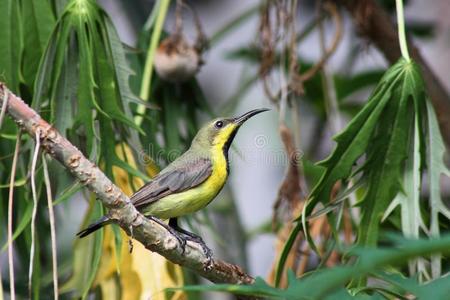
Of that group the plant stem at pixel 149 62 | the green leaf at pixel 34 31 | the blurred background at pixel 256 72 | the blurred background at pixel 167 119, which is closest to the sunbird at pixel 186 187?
the blurred background at pixel 167 119

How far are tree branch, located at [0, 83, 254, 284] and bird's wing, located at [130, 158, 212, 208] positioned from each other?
0.41 metres

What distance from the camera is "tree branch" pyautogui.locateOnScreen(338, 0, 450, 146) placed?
203 inches

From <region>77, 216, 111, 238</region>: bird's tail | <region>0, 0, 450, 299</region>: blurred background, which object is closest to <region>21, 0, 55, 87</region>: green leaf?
<region>0, 0, 450, 299</region>: blurred background

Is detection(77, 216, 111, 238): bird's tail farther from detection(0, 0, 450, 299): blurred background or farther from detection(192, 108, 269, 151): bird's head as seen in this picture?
detection(192, 108, 269, 151): bird's head

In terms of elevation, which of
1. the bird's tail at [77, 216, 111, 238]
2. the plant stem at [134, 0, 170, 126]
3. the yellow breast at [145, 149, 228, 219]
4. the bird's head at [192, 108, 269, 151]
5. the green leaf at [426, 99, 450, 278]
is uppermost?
the plant stem at [134, 0, 170, 126]

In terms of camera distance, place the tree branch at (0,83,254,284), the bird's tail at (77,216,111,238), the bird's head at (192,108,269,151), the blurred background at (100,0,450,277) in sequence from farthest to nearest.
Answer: the blurred background at (100,0,450,277)
the bird's head at (192,108,269,151)
the bird's tail at (77,216,111,238)
the tree branch at (0,83,254,284)

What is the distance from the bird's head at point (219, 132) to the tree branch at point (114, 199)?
110cm

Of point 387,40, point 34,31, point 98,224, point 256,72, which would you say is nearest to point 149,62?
point 34,31

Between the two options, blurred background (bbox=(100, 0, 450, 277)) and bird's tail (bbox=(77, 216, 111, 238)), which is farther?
blurred background (bbox=(100, 0, 450, 277))

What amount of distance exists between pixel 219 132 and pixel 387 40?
1102 millimetres

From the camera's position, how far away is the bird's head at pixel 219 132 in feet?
15.8

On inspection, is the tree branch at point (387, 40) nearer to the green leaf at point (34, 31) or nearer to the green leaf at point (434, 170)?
the green leaf at point (434, 170)

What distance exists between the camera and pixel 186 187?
427 cm

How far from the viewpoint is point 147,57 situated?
4758 mm
